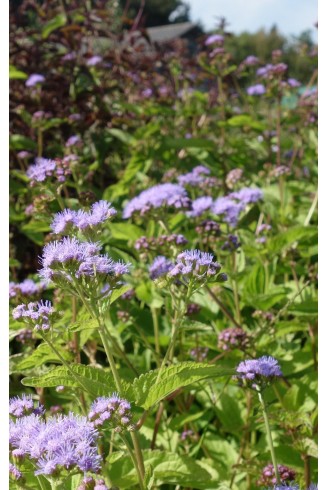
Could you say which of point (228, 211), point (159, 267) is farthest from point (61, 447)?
point (228, 211)

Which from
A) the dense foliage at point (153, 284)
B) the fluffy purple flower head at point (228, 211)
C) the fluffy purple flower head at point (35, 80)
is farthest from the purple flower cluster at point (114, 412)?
the fluffy purple flower head at point (35, 80)

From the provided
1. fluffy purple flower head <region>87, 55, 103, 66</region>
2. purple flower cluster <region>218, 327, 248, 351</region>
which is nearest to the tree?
fluffy purple flower head <region>87, 55, 103, 66</region>

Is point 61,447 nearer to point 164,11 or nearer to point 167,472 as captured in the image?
point 167,472

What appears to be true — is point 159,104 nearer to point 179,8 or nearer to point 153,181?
point 153,181

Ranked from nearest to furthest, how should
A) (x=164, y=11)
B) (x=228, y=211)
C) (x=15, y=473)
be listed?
(x=15, y=473) → (x=228, y=211) → (x=164, y=11)

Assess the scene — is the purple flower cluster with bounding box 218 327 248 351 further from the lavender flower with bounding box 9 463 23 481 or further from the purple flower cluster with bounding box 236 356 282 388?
the lavender flower with bounding box 9 463 23 481

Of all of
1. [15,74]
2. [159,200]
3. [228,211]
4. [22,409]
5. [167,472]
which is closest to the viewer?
[22,409]
